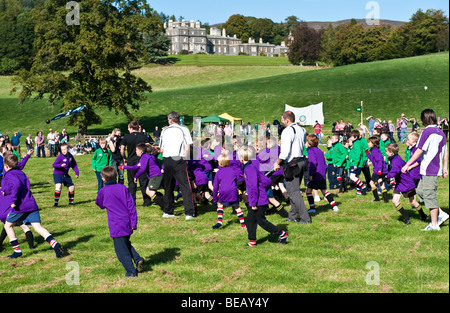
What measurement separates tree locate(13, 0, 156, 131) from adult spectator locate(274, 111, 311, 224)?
3675cm

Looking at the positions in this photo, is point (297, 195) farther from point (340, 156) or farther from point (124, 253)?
point (340, 156)

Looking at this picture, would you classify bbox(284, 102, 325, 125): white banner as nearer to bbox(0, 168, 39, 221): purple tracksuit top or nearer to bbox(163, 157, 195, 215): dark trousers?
bbox(163, 157, 195, 215): dark trousers

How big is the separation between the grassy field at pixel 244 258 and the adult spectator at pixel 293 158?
1.75 feet

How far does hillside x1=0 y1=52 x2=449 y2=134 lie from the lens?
5522 centimetres

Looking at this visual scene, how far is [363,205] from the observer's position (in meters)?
12.7

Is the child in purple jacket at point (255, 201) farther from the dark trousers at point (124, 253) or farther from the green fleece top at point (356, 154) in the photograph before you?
the green fleece top at point (356, 154)

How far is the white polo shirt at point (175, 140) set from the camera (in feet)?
37.3

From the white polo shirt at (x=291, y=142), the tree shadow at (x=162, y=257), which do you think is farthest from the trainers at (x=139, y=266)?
the white polo shirt at (x=291, y=142)

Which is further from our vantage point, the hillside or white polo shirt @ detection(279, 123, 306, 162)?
the hillside

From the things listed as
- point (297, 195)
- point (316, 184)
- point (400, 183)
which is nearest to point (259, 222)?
point (297, 195)

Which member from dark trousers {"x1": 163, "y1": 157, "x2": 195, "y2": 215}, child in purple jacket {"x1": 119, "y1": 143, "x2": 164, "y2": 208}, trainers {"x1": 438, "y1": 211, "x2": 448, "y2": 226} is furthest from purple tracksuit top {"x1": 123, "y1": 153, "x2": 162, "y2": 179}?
trainers {"x1": 438, "y1": 211, "x2": 448, "y2": 226}

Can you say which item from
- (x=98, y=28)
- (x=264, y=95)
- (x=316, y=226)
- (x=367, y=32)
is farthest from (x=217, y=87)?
(x=316, y=226)

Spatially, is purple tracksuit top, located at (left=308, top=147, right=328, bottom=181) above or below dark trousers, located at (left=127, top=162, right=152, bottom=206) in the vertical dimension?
above

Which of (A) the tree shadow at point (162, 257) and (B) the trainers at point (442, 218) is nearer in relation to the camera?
(A) the tree shadow at point (162, 257)
